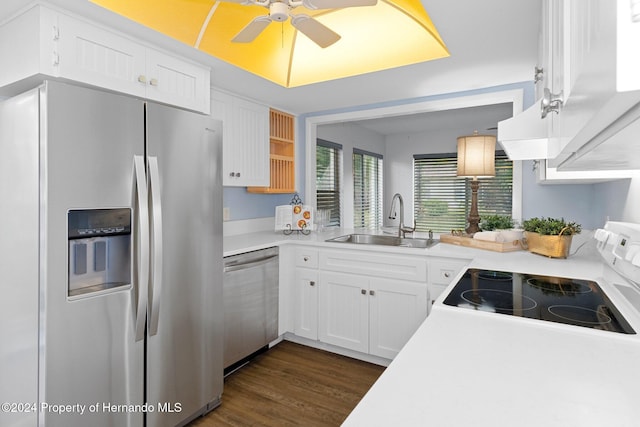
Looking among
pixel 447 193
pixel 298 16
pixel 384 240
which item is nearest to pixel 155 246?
pixel 298 16

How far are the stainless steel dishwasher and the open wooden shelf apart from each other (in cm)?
95

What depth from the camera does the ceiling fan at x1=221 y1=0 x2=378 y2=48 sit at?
1584mm

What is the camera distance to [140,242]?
64.5 inches

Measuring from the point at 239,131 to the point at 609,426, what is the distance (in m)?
2.90

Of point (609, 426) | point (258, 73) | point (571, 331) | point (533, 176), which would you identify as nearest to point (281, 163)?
point (258, 73)

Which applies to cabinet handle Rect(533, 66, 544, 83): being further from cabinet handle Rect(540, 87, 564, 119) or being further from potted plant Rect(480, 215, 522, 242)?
potted plant Rect(480, 215, 522, 242)

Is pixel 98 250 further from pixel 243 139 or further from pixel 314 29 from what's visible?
pixel 243 139

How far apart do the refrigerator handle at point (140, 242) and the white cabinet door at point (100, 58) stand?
564 millimetres

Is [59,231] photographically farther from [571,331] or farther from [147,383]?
[571,331]

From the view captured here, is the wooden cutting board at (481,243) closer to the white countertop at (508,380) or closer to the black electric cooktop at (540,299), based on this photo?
the black electric cooktop at (540,299)

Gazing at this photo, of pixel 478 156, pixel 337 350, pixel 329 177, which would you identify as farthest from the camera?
pixel 329 177

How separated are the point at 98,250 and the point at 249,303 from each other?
1.24 m

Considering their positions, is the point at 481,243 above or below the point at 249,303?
above

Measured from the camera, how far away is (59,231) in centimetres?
140
